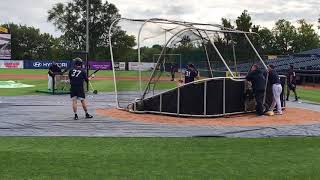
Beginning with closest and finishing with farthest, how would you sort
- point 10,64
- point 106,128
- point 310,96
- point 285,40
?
1. point 106,128
2. point 310,96
3. point 10,64
4. point 285,40

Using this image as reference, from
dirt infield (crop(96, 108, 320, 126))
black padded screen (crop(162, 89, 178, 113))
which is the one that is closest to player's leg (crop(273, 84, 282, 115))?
dirt infield (crop(96, 108, 320, 126))

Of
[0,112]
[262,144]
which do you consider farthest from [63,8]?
[262,144]

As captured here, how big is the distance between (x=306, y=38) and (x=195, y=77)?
79522mm

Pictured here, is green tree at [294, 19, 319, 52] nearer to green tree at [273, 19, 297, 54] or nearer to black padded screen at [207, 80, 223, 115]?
green tree at [273, 19, 297, 54]

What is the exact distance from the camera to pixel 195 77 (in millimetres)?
22281

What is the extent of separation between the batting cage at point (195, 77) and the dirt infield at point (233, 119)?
23.2 inches

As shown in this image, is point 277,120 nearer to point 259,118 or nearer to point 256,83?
point 259,118

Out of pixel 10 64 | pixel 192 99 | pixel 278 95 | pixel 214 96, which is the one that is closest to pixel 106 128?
pixel 192 99

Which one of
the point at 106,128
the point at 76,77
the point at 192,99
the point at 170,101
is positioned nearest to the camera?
the point at 106,128

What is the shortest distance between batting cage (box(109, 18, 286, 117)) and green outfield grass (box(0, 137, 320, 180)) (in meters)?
5.38

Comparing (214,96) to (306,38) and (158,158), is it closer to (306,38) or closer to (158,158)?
→ (158,158)

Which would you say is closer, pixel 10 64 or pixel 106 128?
pixel 106 128

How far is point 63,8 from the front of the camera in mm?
103188

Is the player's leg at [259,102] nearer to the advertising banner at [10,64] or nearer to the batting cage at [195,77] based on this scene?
the batting cage at [195,77]
